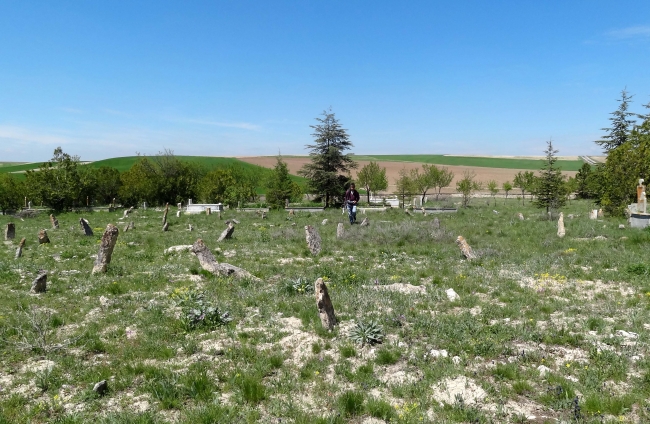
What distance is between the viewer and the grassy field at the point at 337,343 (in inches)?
219

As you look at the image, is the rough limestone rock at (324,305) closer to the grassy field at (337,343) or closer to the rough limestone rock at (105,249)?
the grassy field at (337,343)

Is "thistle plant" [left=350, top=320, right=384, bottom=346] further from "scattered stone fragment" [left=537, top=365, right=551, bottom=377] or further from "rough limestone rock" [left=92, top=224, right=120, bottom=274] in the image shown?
"rough limestone rock" [left=92, top=224, right=120, bottom=274]

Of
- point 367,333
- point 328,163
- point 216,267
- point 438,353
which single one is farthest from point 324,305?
point 328,163

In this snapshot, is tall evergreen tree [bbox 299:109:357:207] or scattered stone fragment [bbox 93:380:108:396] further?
tall evergreen tree [bbox 299:109:357:207]

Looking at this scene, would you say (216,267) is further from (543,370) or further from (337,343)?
(543,370)

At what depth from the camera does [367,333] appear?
24.9ft

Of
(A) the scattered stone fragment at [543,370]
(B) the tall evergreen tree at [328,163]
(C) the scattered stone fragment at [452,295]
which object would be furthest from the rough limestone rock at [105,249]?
(B) the tall evergreen tree at [328,163]

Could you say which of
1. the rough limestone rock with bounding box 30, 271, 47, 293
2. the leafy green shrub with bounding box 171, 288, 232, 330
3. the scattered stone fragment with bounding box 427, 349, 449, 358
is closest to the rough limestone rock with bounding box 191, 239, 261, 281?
the leafy green shrub with bounding box 171, 288, 232, 330

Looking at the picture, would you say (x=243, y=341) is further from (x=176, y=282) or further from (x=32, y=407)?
(x=176, y=282)

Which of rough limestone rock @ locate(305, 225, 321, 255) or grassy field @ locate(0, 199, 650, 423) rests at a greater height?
rough limestone rock @ locate(305, 225, 321, 255)

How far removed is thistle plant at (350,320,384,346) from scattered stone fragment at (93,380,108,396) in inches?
164

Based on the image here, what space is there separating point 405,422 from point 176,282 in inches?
344

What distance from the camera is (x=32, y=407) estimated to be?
18.7 ft

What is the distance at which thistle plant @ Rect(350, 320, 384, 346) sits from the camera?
7.50 metres
